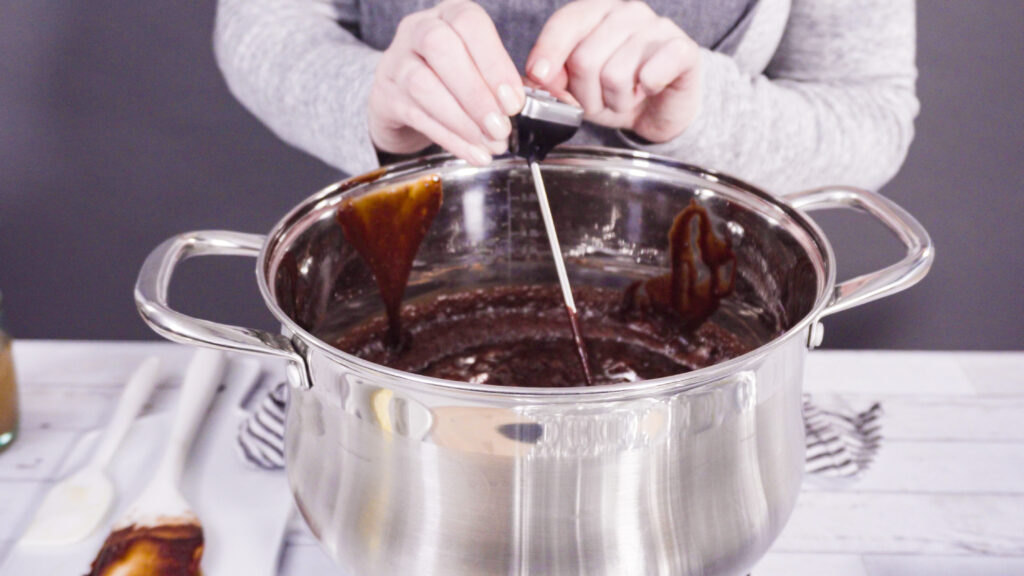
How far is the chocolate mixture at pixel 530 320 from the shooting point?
62cm

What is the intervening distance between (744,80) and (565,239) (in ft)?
0.96

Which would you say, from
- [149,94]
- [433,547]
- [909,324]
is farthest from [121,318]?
[909,324]

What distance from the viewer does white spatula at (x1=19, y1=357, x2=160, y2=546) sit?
1.97 feet

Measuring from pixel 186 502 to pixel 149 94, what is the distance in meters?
0.89

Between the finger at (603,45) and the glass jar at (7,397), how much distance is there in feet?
1.68

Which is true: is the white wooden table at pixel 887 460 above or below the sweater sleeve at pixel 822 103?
below

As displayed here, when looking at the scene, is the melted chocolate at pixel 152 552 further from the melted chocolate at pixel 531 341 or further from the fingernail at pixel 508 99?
the fingernail at pixel 508 99

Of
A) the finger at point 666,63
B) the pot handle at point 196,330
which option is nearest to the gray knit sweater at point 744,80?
the finger at point 666,63

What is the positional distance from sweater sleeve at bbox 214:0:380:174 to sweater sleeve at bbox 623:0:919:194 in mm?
324

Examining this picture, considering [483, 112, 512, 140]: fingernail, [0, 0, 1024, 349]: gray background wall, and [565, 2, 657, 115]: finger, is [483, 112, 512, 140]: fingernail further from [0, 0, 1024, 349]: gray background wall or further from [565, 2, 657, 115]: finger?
[0, 0, 1024, 349]: gray background wall

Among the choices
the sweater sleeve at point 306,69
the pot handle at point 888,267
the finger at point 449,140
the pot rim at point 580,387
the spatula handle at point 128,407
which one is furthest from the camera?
the sweater sleeve at point 306,69

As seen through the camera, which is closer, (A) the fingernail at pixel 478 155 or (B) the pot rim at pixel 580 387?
(B) the pot rim at pixel 580 387

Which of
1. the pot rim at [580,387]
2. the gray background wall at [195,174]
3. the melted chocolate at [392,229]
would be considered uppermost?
the pot rim at [580,387]

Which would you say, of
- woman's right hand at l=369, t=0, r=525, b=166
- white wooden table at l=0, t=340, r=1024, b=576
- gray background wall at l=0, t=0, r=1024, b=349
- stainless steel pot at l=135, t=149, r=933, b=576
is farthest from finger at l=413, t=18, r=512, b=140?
gray background wall at l=0, t=0, r=1024, b=349
